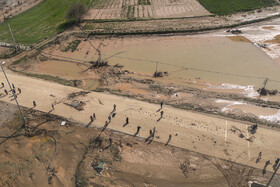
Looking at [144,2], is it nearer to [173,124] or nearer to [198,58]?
[198,58]

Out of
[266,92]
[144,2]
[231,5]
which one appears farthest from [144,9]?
[266,92]

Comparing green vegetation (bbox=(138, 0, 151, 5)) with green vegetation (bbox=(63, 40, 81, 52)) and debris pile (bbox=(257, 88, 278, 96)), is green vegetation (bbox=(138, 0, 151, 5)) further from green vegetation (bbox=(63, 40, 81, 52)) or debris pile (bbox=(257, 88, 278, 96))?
debris pile (bbox=(257, 88, 278, 96))

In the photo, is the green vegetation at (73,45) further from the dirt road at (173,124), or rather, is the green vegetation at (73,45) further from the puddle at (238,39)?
the puddle at (238,39)

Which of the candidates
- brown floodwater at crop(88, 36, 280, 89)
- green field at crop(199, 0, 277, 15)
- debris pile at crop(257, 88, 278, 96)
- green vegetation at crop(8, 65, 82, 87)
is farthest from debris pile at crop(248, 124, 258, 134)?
green field at crop(199, 0, 277, 15)

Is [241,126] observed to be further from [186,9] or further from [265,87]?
[186,9]

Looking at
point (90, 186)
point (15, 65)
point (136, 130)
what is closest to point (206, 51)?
point (136, 130)

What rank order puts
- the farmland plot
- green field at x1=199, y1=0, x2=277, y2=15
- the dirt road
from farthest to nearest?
green field at x1=199, y1=0, x2=277, y2=15 → the farmland plot → the dirt road
